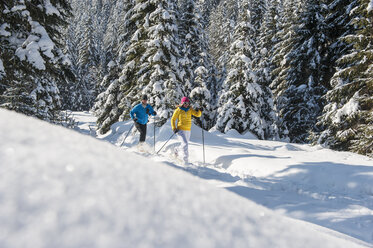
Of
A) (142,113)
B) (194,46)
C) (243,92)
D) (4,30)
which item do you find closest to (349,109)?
(243,92)

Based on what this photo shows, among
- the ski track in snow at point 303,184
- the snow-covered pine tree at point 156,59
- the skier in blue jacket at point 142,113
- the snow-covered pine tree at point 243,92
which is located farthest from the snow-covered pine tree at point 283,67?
the skier in blue jacket at point 142,113

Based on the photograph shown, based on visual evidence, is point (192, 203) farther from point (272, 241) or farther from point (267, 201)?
point (267, 201)

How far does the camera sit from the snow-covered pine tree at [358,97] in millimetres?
10398

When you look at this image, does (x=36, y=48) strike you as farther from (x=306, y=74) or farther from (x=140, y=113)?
(x=306, y=74)

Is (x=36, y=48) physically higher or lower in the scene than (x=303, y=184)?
higher

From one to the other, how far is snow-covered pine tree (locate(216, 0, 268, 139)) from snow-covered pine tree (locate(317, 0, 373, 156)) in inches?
280

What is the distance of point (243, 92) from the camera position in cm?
1942

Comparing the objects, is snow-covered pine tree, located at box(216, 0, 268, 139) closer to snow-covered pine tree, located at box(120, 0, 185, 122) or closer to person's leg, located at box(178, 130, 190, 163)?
snow-covered pine tree, located at box(120, 0, 185, 122)

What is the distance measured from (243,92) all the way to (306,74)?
5826 millimetres

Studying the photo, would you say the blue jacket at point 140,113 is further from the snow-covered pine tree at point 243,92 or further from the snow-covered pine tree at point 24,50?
the snow-covered pine tree at point 243,92

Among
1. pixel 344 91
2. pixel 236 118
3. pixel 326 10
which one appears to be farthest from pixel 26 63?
pixel 326 10

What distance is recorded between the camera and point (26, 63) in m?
7.57

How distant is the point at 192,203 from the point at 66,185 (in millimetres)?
345

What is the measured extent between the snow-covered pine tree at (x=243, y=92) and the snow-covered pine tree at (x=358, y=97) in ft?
23.3
